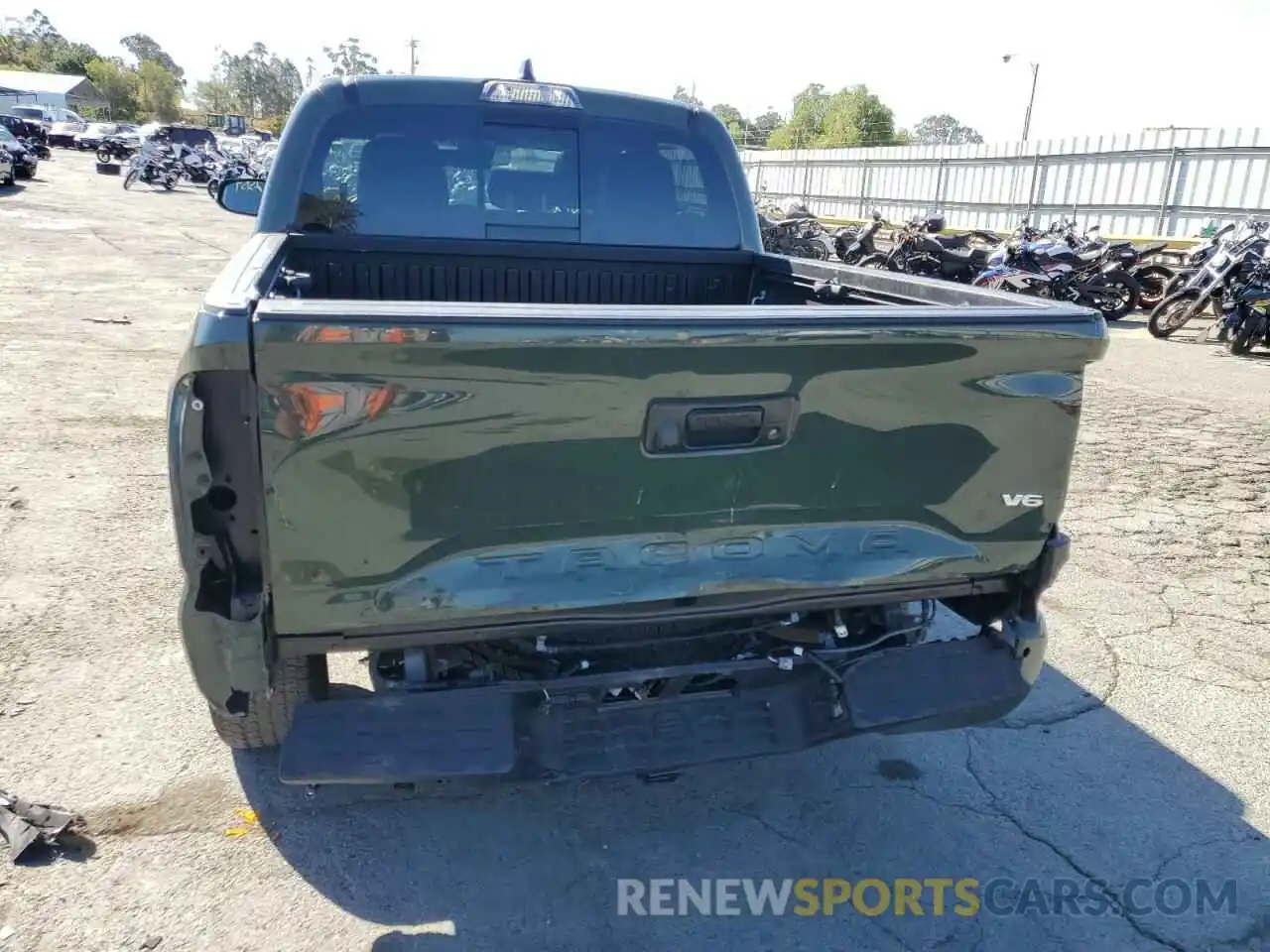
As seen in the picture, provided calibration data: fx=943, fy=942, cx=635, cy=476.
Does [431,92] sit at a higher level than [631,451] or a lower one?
higher

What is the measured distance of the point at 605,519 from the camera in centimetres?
237

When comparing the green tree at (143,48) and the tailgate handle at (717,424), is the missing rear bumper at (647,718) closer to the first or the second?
the tailgate handle at (717,424)

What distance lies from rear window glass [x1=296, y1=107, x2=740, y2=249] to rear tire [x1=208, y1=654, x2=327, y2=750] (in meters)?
1.92

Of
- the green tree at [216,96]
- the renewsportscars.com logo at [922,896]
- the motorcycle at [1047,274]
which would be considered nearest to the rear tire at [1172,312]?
the motorcycle at [1047,274]

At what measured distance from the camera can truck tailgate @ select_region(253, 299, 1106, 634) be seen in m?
2.11

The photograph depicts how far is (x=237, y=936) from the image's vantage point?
2529 millimetres

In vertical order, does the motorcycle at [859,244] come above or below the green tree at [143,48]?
below

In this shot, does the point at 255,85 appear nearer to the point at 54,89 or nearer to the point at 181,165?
the point at 54,89

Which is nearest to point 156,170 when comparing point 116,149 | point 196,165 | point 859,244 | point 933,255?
point 196,165

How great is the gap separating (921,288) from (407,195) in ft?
A: 6.78

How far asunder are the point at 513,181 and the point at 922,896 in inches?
121

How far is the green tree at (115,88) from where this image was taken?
10038 centimetres

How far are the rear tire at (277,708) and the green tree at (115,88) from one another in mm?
116028

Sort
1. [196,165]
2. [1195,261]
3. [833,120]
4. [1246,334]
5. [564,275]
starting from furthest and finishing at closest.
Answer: [833,120], [196,165], [1195,261], [1246,334], [564,275]
